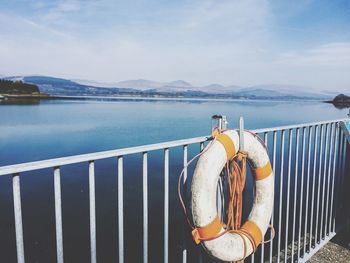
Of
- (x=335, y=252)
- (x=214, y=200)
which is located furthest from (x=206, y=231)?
(x=335, y=252)

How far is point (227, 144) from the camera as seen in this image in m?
2.00

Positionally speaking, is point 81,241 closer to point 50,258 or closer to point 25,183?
point 50,258

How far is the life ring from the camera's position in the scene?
1.87 meters

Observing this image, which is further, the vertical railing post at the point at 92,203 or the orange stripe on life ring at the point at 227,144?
the orange stripe on life ring at the point at 227,144

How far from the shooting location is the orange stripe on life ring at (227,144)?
198 cm

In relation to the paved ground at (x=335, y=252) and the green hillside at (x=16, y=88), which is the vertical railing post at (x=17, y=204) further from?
the green hillside at (x=16, y=88)

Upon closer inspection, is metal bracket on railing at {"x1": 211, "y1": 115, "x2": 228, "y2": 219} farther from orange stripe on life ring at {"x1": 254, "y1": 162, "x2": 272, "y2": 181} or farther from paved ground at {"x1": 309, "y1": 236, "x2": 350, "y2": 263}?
paved ground at {"x1": 309, "y1": 236, "x2": 350, "y2": 263}

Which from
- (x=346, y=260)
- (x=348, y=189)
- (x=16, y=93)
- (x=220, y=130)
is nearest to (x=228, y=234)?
(x=220, y=130)

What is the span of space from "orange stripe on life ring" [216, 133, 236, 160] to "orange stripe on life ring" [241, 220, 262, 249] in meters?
0.56

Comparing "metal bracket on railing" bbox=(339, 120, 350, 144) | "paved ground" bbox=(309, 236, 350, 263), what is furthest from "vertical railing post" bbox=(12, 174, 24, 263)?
"metal bracket on railing" bbox=(339, 120, 350, 144)

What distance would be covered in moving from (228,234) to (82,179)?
772 cm

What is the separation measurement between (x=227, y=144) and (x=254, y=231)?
27.9 inches

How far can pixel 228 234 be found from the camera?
6.73 ft

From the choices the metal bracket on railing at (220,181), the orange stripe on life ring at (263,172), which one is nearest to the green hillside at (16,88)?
the metal bracket on railing at (220,181)
